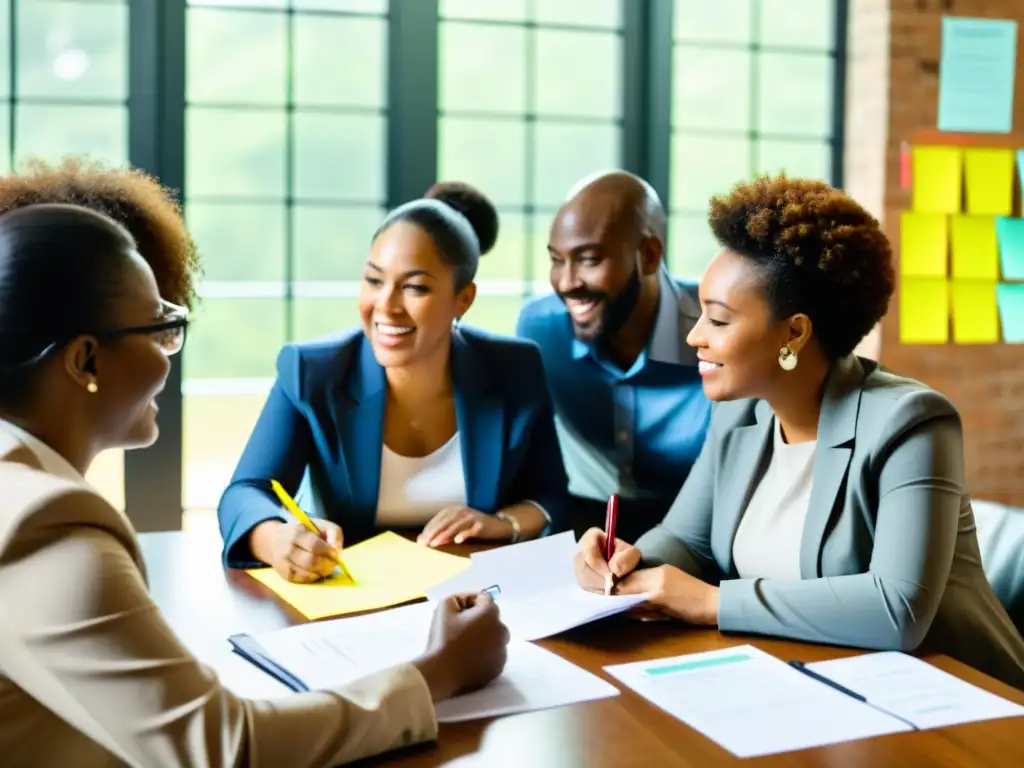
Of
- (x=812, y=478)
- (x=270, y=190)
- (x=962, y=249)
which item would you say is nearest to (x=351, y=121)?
(x=270, y=190)

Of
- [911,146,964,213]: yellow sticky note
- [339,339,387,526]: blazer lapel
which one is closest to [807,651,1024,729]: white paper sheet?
[339,339,387,526]: blazer lapel

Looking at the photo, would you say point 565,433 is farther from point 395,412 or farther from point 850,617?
point 850,617

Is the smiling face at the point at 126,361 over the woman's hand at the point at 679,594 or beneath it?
over

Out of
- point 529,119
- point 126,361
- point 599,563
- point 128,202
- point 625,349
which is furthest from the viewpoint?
point 529,119

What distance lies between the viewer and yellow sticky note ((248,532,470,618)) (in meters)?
1.56

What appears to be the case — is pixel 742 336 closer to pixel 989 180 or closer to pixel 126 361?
pixel 126 361

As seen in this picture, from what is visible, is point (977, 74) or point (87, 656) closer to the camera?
point (87, 656)

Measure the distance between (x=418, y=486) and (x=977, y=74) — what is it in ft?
9.03

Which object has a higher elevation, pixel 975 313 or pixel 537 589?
pixel 975 313

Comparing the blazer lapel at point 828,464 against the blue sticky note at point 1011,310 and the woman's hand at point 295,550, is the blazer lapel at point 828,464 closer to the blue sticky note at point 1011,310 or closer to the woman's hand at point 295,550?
the woman's hand at point 295,550

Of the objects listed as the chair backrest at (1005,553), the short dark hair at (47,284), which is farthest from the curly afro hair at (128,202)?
the chair backrest at (1005,553)

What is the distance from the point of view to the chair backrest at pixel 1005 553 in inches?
68.1

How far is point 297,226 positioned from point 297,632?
234 centimetres

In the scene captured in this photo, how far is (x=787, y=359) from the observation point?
1688 millimetres
